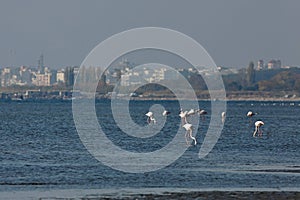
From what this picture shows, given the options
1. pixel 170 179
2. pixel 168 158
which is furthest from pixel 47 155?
pixel 170 179

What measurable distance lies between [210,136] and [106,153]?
19.9 meters

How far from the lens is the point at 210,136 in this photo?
66312 mm

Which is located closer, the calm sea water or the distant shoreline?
the distant shoreline

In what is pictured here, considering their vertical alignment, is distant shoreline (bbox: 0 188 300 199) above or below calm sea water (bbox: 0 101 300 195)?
below

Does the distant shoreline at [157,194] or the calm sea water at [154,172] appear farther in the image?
the calm sea water at [154,172]

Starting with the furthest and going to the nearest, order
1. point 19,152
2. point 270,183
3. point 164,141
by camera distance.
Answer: point 164,141, point 19,152, point 270,183

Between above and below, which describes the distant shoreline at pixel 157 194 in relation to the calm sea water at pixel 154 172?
below

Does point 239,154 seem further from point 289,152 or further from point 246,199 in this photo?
point 246,199

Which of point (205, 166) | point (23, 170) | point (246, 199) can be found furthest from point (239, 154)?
point (246, 199)

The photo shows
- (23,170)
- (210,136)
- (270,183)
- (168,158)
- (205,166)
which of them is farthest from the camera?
(210,136)

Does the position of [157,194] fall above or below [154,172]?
below

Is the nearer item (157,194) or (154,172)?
(157,194)

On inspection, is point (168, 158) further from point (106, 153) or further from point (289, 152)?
point (289, 152)

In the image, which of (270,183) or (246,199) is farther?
(270,183)
